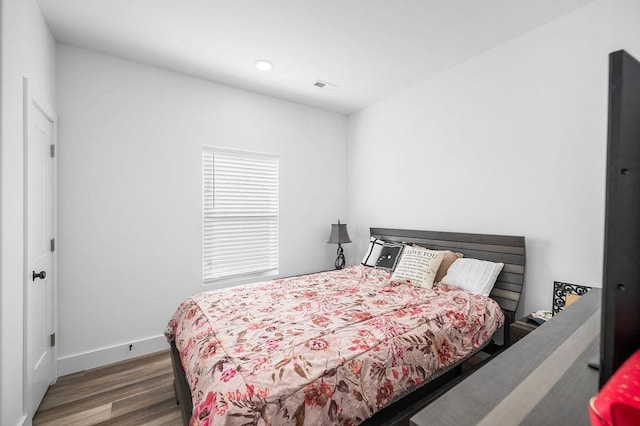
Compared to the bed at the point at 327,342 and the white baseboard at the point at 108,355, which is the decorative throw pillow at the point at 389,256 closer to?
the bed at the point at 327,342

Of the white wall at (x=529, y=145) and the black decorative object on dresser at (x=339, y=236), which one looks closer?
the white wall at (x=529, y=145)

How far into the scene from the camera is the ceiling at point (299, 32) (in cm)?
209

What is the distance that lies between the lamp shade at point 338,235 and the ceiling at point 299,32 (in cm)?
189

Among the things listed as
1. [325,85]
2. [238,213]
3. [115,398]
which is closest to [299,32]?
[325,85]

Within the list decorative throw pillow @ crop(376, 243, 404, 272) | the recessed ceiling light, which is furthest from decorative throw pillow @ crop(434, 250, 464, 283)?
the recessed ceiling light

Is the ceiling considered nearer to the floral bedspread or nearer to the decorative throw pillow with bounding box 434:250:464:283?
the decorative throw pillow with bounding box 434:250:464:283

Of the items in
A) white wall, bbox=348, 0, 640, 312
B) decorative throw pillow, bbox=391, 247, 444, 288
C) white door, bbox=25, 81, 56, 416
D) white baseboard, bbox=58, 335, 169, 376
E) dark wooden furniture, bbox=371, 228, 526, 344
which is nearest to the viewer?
white door, bbox=25, 81, 56, 416

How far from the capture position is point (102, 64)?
105 inches

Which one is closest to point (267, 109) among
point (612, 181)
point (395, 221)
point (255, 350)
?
point (395, 221)

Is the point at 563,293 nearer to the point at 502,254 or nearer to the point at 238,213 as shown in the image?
the point at 502,254

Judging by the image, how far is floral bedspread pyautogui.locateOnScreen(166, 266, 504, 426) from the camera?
1235 mm

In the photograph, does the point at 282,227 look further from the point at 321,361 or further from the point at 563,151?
the point at 563,151

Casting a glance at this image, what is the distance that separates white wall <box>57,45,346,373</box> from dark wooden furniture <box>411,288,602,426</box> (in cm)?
304

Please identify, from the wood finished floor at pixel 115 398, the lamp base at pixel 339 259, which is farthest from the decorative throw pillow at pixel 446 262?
the wood finished floor at pixel 115 398
